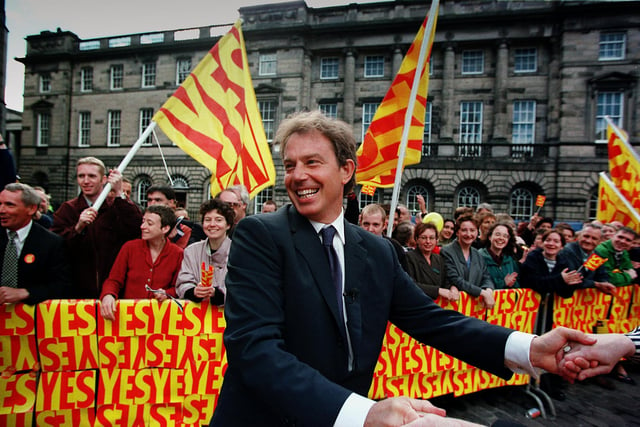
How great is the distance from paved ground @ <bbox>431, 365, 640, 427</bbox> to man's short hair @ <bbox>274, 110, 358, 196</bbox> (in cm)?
359

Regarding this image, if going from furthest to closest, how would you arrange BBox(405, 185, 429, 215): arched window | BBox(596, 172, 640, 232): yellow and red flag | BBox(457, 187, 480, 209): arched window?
BBox(405, 185, 429, 215): arched window < BBox(457, 187, 480, 209): arched window < BBox(596, 172, 640, 232): yellow and red flag

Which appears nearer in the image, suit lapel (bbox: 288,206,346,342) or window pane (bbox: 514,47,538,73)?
suit lapel (bbox: 288,206,346,342)

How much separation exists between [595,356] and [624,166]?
22.8ft

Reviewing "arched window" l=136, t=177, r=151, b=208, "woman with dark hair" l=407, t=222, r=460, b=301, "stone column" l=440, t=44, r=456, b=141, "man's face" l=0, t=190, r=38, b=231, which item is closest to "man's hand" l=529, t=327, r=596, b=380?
"woman with dark hair" l=407, t=222, r=460, b=301

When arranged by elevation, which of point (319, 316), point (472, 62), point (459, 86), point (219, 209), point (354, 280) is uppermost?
point (472, 62)

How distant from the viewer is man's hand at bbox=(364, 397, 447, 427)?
34.7 inches

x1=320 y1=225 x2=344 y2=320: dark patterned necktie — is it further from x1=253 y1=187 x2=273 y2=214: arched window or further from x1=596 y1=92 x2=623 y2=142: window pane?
x1=596 y1=92 x2=623 y2=142: window pane

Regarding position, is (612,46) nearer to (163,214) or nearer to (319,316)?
(163,214)

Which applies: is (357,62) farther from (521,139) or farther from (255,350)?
(255,350)

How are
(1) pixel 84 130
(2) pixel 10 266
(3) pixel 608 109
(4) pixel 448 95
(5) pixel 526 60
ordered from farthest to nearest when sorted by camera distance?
(1) pixel 84 130, (4) pixel 448 95, (5) pixel 526 60, (3) pixel 608 109, (2) pixel 10 266

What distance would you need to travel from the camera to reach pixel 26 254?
3074 millimetres

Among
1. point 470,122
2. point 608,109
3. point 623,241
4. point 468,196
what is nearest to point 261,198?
point 468,196

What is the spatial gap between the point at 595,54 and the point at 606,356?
26.1m

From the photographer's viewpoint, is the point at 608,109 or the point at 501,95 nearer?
Answer: the point at 608,109
